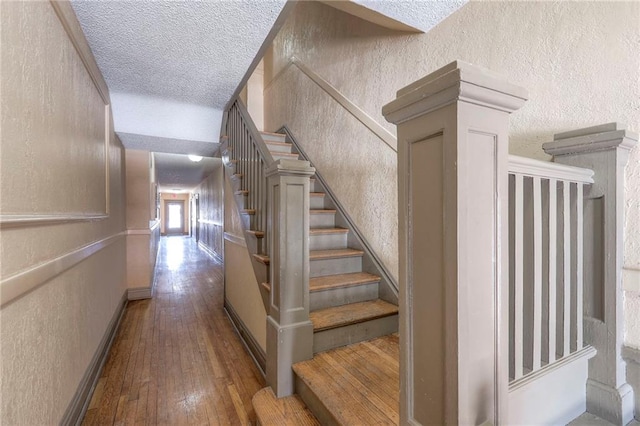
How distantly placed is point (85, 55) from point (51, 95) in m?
0.69

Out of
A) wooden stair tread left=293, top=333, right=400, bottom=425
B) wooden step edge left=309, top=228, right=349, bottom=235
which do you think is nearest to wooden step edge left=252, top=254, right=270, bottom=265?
wooden step edge left=309, top=228, right=349, bottom=235

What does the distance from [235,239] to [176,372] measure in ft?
3.91

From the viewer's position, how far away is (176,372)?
2031mm

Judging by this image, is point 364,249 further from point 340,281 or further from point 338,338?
point 338,338

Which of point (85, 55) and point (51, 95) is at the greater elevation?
point (85, 55)

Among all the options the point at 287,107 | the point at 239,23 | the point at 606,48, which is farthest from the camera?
the point at 287,107

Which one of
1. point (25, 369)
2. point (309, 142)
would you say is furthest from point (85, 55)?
point (309, 142)

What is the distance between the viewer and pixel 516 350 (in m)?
0.77

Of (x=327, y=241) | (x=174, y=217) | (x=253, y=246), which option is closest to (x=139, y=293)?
(x=253, y=246)

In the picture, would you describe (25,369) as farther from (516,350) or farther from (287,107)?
(287,107)

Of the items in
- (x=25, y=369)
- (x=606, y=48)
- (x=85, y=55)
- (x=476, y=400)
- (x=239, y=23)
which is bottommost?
(x=25, y=369)

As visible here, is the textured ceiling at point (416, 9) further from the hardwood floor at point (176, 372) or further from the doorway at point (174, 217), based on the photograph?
the doorway at point (174, 217)

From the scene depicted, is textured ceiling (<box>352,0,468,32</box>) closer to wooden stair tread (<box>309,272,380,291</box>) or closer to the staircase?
the staircase

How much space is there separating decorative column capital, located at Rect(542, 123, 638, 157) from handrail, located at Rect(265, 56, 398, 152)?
672mm
